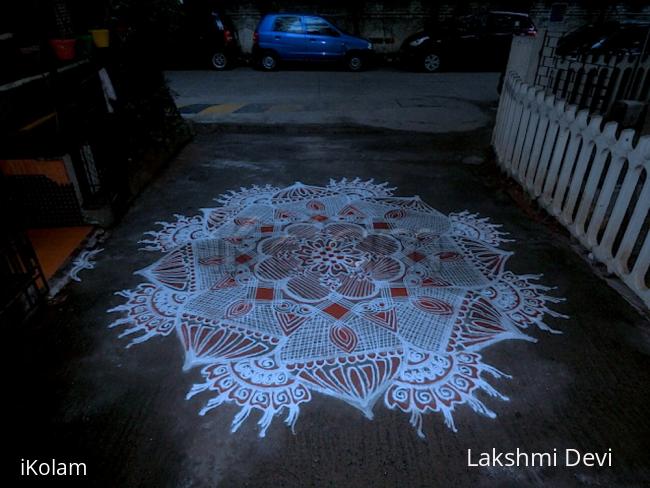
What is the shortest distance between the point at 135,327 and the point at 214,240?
1159 mm

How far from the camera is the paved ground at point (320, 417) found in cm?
168

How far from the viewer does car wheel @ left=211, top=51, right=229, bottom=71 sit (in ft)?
41.2

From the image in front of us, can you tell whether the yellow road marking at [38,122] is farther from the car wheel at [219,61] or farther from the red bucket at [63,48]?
the car wheel at [219,61]

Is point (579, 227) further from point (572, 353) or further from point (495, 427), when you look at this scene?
point (495, 427)

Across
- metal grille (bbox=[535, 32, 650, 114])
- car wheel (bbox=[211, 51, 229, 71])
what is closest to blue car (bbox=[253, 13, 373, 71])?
car wheel (bbox=[211, 51, 229, 71])

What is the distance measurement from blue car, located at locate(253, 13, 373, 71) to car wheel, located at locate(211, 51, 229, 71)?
3.88 ft

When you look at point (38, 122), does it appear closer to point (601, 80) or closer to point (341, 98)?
point (341, 98)

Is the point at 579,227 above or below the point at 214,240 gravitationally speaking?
above

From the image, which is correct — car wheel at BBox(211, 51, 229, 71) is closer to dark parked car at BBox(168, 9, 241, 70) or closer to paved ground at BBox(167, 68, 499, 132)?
dark parked car at BBox(168, 9, 241, 70)

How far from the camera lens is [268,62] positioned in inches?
485

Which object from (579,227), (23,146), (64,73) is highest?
(64,73)

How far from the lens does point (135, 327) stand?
2.50 m

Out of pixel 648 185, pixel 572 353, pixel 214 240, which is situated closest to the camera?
pixel 572 353

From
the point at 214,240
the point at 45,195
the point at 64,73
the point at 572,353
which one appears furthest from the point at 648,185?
the point at 64,73
